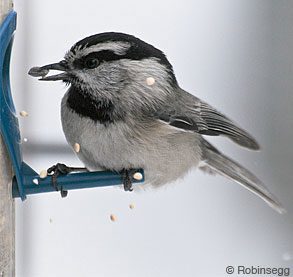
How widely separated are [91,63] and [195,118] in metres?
0.22

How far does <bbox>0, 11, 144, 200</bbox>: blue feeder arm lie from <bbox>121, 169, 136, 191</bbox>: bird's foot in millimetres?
33

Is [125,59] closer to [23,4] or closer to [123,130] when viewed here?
[123,130]

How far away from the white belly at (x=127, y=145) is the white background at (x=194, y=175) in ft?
1.34

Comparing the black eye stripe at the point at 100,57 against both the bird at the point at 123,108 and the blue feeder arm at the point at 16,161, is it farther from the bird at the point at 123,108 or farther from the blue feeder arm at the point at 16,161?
the blue feeder arm at the point at 16,161

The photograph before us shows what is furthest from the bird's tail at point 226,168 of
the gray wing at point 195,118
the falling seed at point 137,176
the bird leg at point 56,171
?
the bird leg at point 56,171

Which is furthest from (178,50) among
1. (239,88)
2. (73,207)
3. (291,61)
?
(73,207)

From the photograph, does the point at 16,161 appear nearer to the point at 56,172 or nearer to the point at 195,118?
the point at 56,172

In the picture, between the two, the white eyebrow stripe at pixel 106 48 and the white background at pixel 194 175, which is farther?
the white background at pixel 194 175

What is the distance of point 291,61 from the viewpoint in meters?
1.87

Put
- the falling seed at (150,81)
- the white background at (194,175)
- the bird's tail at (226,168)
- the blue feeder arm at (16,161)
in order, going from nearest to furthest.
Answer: the blue feeder arm at (16,161), the falling seed at (150,81), the bird's tail at (226,168), the white background at (194,175)

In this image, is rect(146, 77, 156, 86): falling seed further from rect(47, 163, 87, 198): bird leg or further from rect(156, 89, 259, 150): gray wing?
rect(47, 163, 87, 198): bird leg

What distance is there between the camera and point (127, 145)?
4.24 ft

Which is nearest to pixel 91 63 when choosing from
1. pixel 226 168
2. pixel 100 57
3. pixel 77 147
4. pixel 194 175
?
pixel 100 57

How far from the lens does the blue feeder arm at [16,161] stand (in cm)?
120
